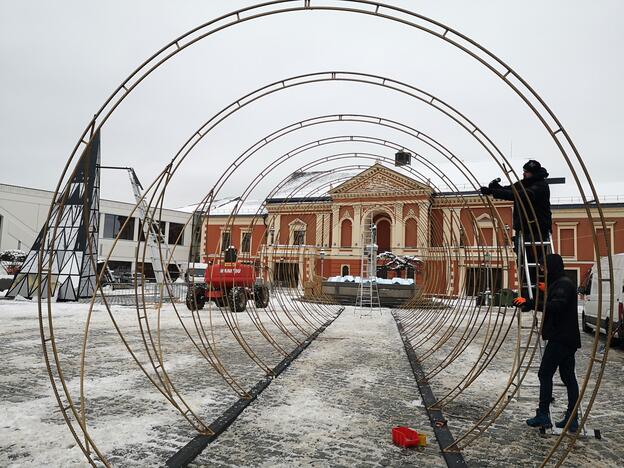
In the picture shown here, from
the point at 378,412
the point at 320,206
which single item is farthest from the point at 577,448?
the point at 320,206

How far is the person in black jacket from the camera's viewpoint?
464 centimetres

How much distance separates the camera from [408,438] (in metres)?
4.33

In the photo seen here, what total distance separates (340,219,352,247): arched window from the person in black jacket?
30114mm

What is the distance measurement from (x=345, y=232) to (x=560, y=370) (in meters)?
30.5

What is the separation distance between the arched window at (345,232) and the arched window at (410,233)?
14.4 feet

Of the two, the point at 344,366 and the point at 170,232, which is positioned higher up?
the point at 170,232

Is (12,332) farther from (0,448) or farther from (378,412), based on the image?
(378,412)

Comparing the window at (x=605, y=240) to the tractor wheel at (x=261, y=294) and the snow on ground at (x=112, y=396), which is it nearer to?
the snow on ground at (x=112, y=396)

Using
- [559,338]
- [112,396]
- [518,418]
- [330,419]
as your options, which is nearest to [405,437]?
[330,419]

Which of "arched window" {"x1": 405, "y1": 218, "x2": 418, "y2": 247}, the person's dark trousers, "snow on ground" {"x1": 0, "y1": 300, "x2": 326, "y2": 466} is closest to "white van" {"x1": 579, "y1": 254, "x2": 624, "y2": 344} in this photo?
the person's dark trousers

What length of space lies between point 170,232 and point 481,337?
119 ft

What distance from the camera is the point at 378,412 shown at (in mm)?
5340

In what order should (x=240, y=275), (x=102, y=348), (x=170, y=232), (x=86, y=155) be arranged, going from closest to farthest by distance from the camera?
(x=86, y=155) < (x=102, y=348) < (x=240, y=275) < (x=170, y=232)

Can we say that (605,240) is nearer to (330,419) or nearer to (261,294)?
(330,419)
